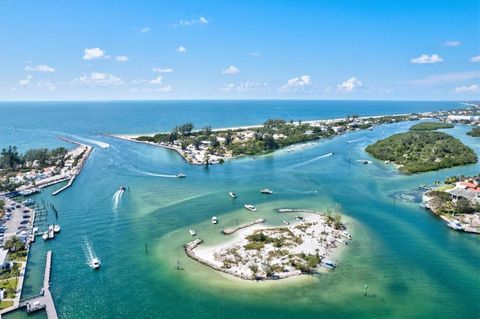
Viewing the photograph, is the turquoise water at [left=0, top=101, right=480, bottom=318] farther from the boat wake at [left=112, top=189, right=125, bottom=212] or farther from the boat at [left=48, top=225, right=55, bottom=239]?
the boat at [left=48, top=225, right=55, bottom=239]

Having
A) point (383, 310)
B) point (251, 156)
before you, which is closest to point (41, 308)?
point (383, 310)

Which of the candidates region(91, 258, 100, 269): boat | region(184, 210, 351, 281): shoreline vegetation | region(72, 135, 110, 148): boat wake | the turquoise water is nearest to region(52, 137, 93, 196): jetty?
the turquoise water

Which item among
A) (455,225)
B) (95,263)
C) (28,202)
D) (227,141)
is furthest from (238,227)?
(227,141)

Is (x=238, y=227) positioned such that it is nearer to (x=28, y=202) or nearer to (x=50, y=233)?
(x=50, y=233)

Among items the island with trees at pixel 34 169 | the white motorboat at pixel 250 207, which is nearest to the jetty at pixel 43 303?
the white motorboat at pixel 250 207

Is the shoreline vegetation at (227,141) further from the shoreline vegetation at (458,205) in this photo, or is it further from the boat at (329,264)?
the boat at (329,264)
